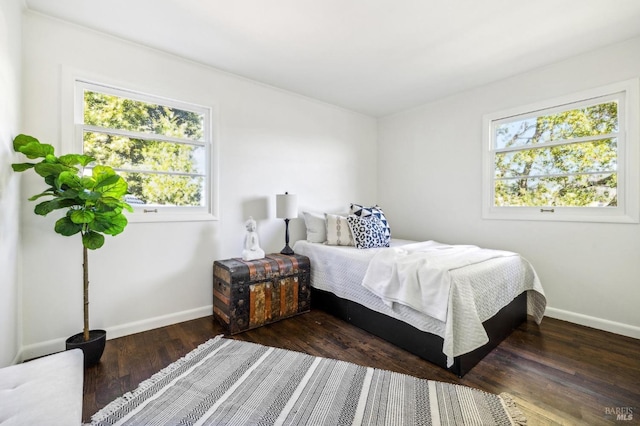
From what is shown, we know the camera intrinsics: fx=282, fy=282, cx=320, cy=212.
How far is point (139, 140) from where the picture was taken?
2.51 meters

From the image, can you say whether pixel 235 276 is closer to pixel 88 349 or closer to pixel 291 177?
pixel 88 349

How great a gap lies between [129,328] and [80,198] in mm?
1216

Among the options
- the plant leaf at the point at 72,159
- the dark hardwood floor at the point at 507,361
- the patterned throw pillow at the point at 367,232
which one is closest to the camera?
the dark hardwood floor at the point at 507,361

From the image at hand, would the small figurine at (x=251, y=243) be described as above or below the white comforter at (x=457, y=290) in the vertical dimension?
above

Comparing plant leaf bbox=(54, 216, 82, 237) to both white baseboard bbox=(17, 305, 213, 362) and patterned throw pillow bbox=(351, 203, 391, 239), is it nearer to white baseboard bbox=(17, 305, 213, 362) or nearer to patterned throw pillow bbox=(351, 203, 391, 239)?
white baseboard bbox=(17, 305, 213, 362)

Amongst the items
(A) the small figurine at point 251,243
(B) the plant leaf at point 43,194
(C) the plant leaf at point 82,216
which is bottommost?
(A) the small figurine at point 251,243

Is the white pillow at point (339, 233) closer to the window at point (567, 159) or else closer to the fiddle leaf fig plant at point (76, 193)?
the window at point (567, 159)

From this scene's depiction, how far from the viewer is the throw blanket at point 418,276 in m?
1.87

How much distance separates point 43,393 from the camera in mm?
930

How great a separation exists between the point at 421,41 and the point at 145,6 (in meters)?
2.08

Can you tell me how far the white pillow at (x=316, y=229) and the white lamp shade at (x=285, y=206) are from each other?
0.98ft

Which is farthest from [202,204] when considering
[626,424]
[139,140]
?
[626,424]

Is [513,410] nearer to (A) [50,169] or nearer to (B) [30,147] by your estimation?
(A) [50,169]

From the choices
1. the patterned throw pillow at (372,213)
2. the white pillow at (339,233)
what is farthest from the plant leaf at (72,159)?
the patterned throw pillow at (372,213)
